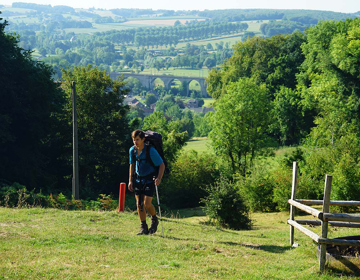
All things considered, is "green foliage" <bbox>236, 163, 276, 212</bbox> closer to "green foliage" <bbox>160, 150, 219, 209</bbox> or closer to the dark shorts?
"green foliage" <bbox>160, 150, 219, 209</bbox>

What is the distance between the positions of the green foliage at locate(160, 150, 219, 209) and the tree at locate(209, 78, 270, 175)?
255 centimetres

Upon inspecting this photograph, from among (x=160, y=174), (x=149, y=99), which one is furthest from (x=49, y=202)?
(x=149, y=99)

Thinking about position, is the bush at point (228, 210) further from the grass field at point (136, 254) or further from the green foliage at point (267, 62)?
the green foliage at point (267, 62)

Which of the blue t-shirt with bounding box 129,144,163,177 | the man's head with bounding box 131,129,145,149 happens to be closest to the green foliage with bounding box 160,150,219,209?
the blue t-shirt with bounding box 129,144,163,177

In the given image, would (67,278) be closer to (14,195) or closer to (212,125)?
(14,195)

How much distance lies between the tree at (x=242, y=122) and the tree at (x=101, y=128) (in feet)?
36.2

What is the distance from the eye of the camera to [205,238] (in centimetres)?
1091

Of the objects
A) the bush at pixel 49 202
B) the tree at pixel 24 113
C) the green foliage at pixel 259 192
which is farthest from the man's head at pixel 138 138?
the green foliage at pixel 259 192

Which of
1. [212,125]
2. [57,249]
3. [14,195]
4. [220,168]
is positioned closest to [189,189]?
[220,168]

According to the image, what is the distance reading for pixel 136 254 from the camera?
873 centimetres

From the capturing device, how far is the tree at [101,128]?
3306 cm

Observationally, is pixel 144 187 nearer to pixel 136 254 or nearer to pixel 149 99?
pixel 136 254

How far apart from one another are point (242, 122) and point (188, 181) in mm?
7682

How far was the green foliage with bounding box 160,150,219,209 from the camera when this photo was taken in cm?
3712
